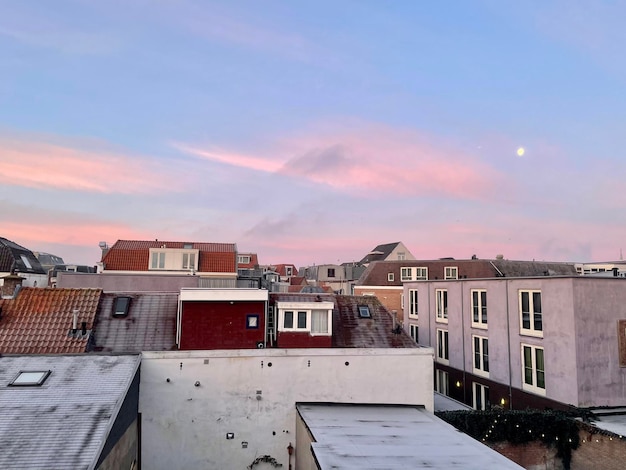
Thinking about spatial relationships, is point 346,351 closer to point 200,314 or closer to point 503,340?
point 200,314

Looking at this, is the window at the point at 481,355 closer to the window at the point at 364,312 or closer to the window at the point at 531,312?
the window at the point at 531,312

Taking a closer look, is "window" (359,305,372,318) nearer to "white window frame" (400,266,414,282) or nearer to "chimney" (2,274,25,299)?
"chimney" (2,274,25,299)

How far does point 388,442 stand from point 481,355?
14.9m

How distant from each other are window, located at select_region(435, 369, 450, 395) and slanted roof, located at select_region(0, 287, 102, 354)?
22704 millimetres

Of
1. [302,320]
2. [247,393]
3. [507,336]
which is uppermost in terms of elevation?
[302,320]

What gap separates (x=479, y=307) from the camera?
2647cm

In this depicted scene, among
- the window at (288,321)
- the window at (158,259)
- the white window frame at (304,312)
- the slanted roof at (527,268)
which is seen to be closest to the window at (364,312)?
the white window frame at (304,312)

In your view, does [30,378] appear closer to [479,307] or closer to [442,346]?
[479,307]

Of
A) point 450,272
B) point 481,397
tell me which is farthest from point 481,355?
point 450,272

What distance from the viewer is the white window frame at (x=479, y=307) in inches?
1019

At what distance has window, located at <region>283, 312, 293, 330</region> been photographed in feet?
63.2

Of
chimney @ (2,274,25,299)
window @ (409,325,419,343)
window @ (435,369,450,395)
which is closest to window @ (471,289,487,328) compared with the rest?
window @ (435,369,450,395)

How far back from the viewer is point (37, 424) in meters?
11.3

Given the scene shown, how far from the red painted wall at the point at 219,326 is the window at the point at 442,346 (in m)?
16.4
